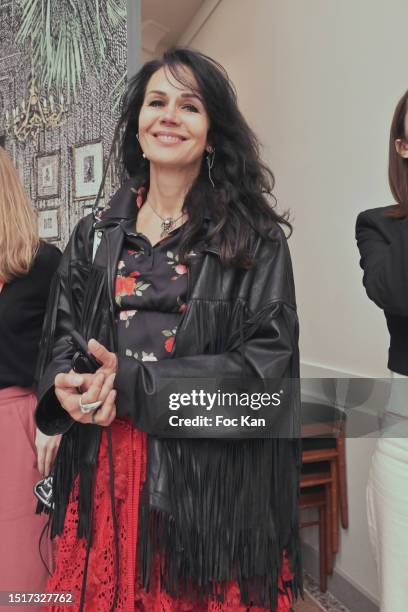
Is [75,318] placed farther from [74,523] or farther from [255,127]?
[255,127]

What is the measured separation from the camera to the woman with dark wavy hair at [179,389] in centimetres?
81

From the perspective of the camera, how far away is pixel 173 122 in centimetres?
94

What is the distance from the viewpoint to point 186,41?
3.55m

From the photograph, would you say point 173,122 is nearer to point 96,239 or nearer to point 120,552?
point 96,239

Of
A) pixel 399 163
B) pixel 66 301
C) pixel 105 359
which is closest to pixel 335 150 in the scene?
pixel 399 163

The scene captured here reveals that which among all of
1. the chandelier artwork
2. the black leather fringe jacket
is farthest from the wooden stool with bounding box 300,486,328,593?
the chandelier artwork

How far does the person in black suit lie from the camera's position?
91 cm

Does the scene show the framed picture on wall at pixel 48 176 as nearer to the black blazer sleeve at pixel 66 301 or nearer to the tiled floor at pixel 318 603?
the black blazer sleeve at pixel 66 301

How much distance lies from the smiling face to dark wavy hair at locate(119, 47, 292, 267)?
0.02 meters

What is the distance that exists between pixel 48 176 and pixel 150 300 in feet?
3.50

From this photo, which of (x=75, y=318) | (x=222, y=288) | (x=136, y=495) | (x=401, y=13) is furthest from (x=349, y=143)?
(x=136, y=495)

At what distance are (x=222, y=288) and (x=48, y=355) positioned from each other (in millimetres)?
389

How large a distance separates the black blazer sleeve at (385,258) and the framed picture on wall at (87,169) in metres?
0.92

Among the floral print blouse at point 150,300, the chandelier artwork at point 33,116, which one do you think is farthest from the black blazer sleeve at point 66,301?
the chandelier artwork at point 33,116
